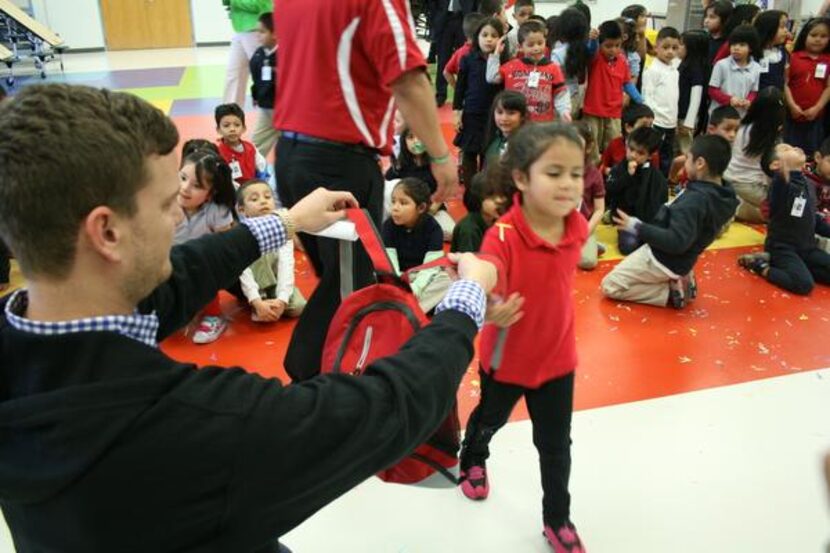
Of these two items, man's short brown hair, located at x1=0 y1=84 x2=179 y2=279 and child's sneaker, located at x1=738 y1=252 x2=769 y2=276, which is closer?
man's short brown hair, located at x1=0 y1=84 x2=179 y2=279

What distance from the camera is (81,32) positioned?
13.2 m

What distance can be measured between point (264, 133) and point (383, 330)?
12.5ft

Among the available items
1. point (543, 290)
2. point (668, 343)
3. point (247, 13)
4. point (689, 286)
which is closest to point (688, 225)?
point (689, 286)

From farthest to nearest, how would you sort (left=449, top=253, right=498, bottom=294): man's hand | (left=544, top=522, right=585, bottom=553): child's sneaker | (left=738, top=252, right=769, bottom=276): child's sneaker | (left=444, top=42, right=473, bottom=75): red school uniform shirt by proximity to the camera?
(left=444, top=42, right=473, bottom=75): red school uniform shirt < (left=738, top=252, right=769, bottom=276): child's sneaker < (left=544, top=522, right=585, bottom=553): child's sneaker < (left=449, top=253, right=498, bottom=294): man's hand

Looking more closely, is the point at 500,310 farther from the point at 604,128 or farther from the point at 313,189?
the point at 604,128

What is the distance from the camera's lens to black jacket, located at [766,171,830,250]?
3.98 meters

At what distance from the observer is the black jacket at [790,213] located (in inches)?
157

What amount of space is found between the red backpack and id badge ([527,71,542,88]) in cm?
372

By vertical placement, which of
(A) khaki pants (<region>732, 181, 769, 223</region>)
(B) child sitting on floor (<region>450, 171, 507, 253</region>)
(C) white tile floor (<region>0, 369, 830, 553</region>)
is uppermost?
(B) child sitting on floor (<region>450, 171, 507, 253</region>)

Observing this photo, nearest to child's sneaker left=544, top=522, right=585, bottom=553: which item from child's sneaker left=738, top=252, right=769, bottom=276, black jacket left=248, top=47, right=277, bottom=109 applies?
child's sneaker left=738, top=252, right=769, bottom=276

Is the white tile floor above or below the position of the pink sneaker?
below

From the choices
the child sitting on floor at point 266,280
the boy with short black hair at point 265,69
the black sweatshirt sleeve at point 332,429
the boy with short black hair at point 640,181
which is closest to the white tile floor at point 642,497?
the black sweatshirt sleeve at point 332,429

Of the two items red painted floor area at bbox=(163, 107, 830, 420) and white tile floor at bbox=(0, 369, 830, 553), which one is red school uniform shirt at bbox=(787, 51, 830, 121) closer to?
red painted floor area at bbox=(163, 107, 830, 420)

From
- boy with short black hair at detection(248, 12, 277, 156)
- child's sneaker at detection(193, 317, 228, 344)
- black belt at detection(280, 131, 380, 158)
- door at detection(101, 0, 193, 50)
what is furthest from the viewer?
door at detection(101, 0, 193, 50)
